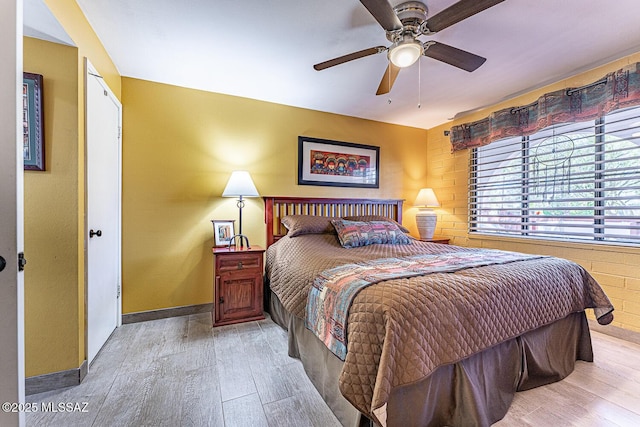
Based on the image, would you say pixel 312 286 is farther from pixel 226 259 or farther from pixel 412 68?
pixel 412 68

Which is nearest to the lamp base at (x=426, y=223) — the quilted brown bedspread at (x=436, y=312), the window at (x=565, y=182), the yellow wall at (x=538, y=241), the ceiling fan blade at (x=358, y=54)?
the yellow wall at (x=538, y=241)

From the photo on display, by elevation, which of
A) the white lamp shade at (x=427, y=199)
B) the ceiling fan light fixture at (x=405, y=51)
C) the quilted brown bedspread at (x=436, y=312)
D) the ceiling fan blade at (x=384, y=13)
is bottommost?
the quilted brown bedspread at (x=436, y=312)

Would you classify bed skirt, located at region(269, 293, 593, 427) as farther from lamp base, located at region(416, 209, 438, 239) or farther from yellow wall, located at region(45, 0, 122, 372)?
lamp base, located at region(416, 209, 438, 239)

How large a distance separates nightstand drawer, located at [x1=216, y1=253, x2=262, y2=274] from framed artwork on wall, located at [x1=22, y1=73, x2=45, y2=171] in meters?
1.42

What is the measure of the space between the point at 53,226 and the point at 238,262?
1.35 m

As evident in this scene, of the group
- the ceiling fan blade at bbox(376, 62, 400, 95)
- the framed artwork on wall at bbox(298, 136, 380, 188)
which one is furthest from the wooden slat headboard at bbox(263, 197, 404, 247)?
the ceiling fan blade at bbox(376, 62, 400, 95)

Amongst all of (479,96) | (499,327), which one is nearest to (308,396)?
(499,327)

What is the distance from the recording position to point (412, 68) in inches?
98.0

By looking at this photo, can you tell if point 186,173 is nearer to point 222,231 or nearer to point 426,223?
point 222,231

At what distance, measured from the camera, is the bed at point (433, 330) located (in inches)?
44.5

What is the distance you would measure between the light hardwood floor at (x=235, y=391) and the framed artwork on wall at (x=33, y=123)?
1417 millimetres

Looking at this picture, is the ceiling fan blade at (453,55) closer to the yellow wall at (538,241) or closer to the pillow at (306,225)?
the yellow wall at (538,241)

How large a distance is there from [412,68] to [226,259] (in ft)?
8.34

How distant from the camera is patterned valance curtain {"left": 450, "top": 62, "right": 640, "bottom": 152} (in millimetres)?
2256
